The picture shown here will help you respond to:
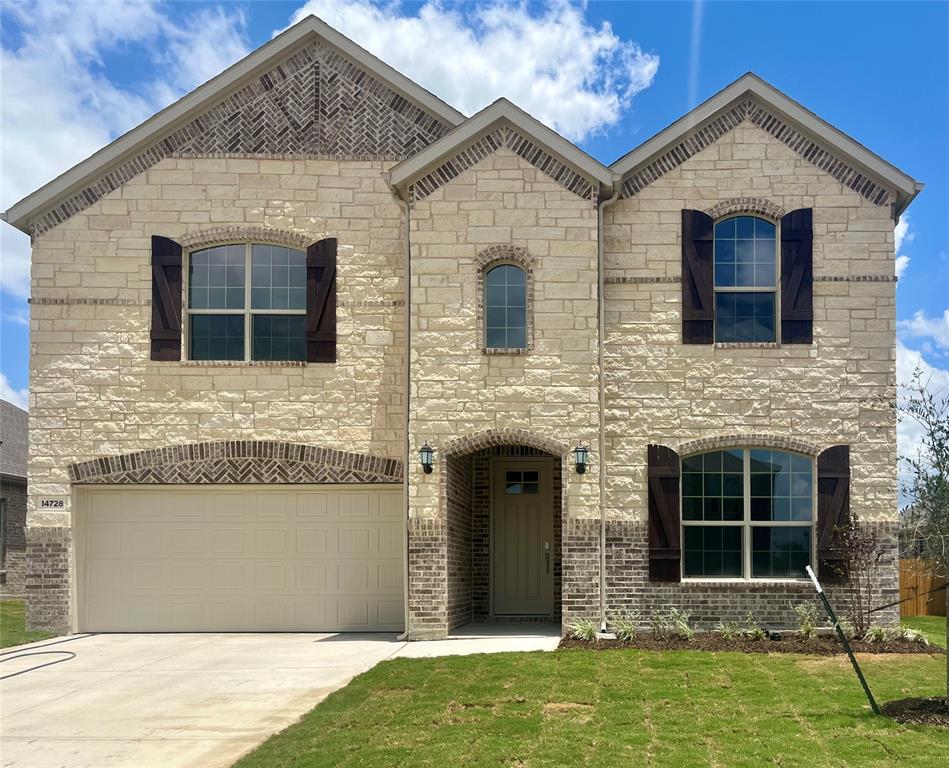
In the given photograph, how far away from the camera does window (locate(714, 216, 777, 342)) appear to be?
15195 millimetres

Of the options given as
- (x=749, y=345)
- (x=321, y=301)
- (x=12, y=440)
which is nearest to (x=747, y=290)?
(x=749, y=345)

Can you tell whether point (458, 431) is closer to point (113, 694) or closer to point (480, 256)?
point (480, 256)

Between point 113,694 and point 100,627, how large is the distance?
5.32 metres

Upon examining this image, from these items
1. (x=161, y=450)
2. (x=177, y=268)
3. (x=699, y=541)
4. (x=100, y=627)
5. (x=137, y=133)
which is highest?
(x=137, y=133)

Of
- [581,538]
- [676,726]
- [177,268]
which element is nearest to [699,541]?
[581,538]

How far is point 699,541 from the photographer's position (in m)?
14.9

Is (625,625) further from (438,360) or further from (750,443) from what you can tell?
(438,360)

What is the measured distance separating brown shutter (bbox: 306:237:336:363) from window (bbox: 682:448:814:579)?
18.8 feet

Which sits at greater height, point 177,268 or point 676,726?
point 177,268

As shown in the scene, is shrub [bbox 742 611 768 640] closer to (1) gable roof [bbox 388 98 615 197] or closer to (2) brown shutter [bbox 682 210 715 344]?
(2) brown shutter [bbox 682 210 715 344]

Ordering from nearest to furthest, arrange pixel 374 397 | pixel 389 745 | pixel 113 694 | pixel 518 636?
pixel 389 745
pixel 113 694
pixel 518 636
pixel 374 397

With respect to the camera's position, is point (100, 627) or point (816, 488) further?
point (100, 627)

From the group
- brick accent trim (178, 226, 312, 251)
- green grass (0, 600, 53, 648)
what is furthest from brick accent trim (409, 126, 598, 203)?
green grass (0, 600, 53, 648)

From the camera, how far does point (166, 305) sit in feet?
52.3
